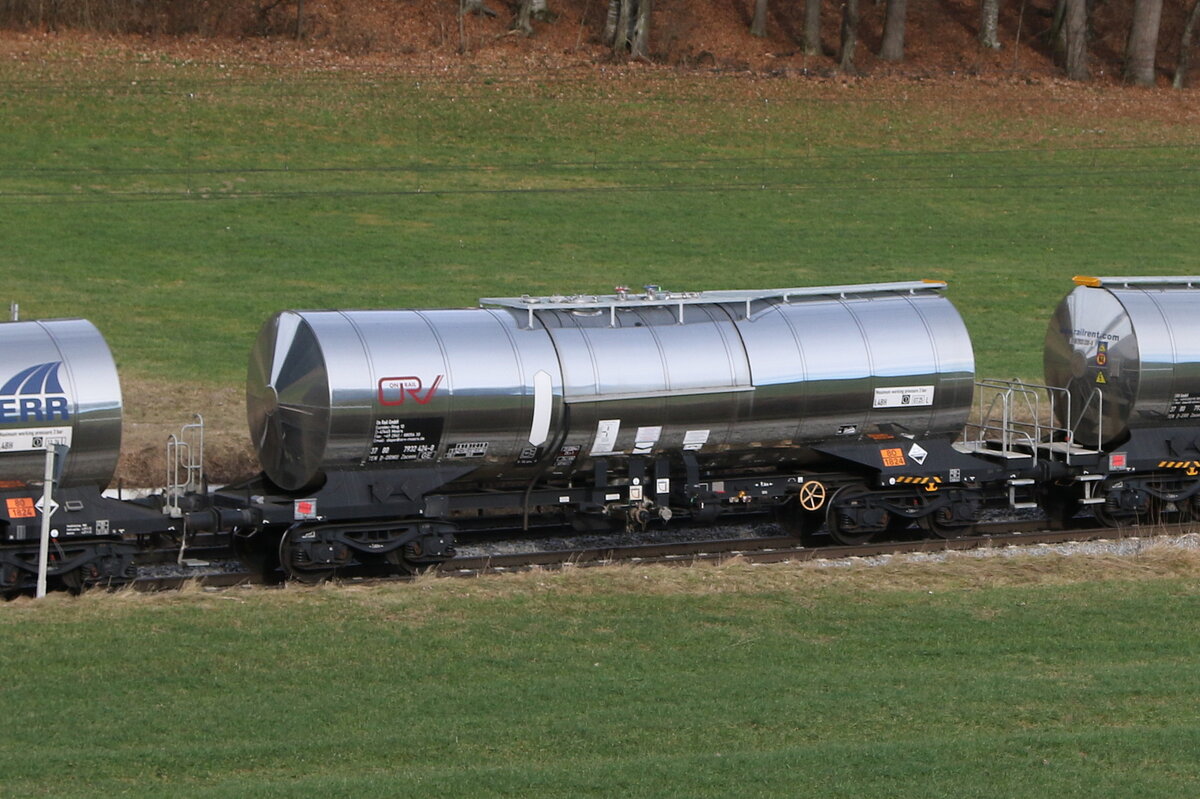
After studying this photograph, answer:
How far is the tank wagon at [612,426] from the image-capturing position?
18.6 m

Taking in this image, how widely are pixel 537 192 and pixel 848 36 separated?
741 inches

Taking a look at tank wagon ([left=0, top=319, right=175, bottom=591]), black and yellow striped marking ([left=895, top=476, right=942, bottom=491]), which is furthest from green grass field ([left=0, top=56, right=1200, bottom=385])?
tank wagon ([left=0, top=319, right=175, bottom=591])

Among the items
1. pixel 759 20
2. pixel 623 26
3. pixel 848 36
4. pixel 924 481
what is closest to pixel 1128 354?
pixel 924 481

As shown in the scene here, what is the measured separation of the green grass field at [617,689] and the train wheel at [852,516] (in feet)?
10.3

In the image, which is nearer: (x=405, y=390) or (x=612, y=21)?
(x=405, y=390)

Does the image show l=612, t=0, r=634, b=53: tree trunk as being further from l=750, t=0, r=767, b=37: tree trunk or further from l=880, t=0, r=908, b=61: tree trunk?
l=880, t=0, r=908, b=61: tree trunk

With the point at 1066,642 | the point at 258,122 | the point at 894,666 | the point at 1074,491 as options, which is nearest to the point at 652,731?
the point at 894,666

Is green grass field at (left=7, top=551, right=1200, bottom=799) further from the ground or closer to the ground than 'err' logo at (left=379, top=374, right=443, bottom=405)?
closer to the ground

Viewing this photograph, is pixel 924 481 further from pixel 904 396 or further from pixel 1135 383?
pixel 1135 383

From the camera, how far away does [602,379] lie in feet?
66.0

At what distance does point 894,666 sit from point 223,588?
838 centimetres

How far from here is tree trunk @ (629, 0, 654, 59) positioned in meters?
58.3

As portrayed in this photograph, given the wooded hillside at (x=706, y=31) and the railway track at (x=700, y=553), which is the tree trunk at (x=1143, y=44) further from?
the railway track at (x=700, y=553)

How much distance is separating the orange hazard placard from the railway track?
148 cm
